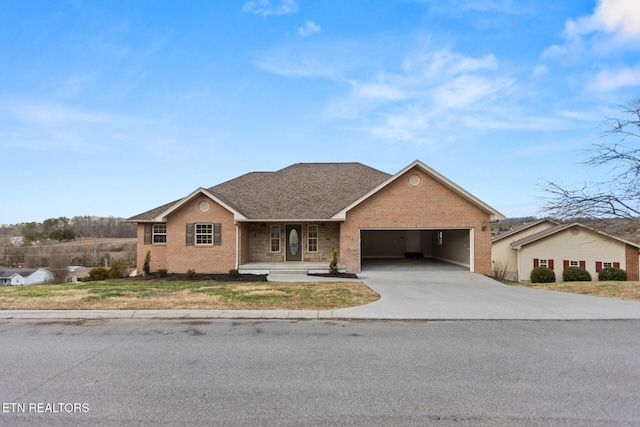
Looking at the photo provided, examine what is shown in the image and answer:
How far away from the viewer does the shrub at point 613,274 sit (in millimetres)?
23859

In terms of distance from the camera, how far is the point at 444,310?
363 inches

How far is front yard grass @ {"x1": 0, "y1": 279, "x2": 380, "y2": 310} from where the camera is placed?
9281 millimetres

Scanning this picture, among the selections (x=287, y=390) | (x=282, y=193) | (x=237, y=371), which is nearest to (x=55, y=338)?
(x=237, y=371)

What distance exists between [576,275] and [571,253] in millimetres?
1952

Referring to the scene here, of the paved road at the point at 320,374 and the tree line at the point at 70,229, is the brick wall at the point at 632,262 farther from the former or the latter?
the tree line at the point at 70,229

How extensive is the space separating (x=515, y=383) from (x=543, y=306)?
6.10m

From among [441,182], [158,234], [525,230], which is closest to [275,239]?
[158,234]

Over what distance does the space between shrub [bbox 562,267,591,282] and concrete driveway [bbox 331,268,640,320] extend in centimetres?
1492

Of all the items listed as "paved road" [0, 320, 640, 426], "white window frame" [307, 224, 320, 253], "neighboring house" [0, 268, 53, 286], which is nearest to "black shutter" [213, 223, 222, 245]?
"white window frame" [307, 224, 320, 253]

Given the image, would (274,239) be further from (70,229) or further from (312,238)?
(70,229)

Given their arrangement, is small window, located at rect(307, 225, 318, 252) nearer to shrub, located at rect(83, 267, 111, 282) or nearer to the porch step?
the porch step

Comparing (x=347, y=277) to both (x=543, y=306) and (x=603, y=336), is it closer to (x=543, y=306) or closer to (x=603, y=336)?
(x=543, y=306)

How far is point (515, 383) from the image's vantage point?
15.4 ft

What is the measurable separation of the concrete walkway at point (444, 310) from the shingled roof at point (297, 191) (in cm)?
795
